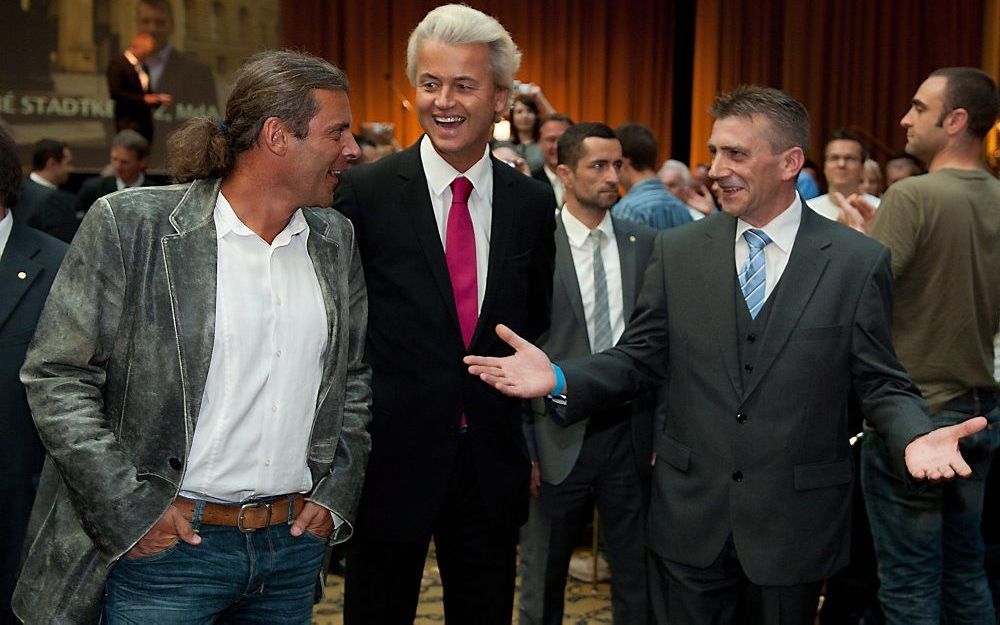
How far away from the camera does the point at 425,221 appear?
2.60 metres

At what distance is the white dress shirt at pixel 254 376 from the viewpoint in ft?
6.57

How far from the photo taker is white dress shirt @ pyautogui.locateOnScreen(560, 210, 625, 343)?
3764 millimetres

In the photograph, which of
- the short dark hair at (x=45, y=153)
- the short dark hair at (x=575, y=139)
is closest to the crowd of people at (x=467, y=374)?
the short dark hair at (x=575, y=139)

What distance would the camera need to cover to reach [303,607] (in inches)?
86.1

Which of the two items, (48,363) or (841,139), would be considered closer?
(48,363)

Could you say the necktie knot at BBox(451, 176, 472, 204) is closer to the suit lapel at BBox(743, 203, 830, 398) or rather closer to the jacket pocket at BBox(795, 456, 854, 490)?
the suit lapel at BBox(743, 203, 830, 398)

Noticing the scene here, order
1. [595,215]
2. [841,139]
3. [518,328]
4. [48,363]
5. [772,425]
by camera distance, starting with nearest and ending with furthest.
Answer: [48,363] → [772,425] → [518,328] → [595,215] → [841,139]

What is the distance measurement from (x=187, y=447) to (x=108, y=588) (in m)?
0.31

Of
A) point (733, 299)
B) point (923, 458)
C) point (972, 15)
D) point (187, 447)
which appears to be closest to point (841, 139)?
point (733, 299)

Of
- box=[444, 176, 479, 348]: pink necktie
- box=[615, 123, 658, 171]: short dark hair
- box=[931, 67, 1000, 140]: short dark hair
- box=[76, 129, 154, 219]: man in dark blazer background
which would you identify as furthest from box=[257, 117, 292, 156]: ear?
box=[76, 129, 154, 219]: man in dark blazer background

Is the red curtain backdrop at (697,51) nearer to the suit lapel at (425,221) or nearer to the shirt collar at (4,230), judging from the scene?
the suit lapel at (425,221)

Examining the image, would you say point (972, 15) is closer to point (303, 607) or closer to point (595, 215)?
point (595, 215)

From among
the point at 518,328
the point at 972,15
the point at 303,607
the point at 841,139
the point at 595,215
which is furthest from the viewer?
the point at 972,15

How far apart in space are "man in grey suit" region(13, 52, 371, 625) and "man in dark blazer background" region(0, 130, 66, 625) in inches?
18.7
